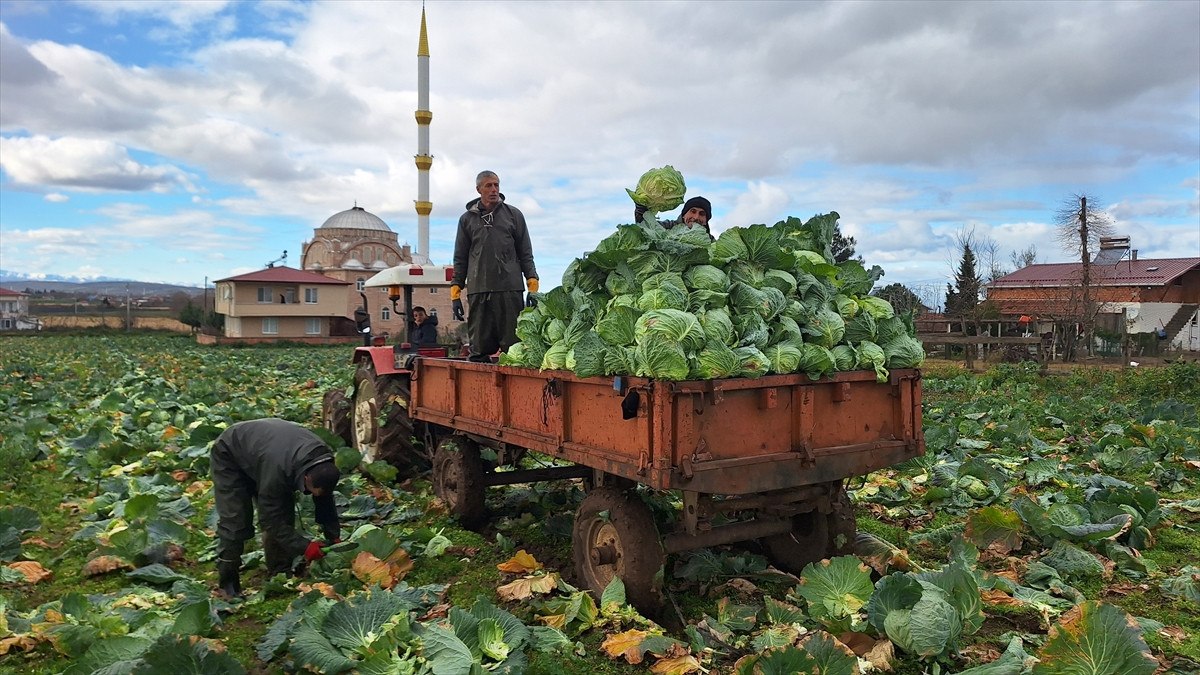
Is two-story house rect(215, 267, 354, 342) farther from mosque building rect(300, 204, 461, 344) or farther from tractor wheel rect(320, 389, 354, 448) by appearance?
tractor wheel rect(320, 389, 354, 448)

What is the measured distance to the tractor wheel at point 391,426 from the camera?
28.3ft

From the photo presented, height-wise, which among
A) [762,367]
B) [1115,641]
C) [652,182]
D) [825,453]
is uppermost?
[652,182]

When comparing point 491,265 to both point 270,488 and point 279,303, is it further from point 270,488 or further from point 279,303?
point 279,303

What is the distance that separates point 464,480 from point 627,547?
8.82 feet

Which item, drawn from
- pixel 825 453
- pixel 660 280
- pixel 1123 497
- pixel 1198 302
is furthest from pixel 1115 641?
pixel 1198 302

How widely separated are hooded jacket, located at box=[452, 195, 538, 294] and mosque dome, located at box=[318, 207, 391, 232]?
6673 centimetres

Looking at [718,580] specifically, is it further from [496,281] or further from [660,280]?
[496,281]

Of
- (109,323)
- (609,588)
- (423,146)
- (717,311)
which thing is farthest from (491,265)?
(109,323)

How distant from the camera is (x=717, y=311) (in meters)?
4.80

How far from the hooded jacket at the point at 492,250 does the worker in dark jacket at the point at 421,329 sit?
5.74 feet

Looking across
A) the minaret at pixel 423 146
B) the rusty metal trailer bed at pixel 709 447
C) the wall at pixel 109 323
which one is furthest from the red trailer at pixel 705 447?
the wall at pixel 109 323

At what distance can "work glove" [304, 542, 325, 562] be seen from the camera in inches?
226

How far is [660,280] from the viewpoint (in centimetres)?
494

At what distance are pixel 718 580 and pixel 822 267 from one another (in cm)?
231
